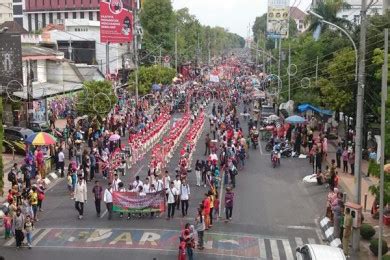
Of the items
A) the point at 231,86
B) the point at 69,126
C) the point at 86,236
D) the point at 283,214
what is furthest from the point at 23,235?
the point at 231,86

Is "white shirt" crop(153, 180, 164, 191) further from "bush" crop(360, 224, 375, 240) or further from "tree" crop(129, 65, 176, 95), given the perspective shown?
"tree" crop(129, 65, 176, 95)

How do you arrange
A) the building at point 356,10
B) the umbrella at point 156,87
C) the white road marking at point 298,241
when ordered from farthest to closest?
1. the umbrella at point 156,87
2. the building at point 356,10
3. the white road marking at point 298,241

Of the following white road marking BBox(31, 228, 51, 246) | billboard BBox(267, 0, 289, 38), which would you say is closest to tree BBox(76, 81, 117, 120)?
white road marking BBox(31, 228, 51, 246)

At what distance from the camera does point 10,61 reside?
38.7 m

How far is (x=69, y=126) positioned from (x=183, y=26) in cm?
8400

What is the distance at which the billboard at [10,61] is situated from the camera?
3844 centimetres

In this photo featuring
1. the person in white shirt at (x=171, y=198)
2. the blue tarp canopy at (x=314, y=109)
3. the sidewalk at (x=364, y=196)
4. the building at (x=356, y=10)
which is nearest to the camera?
the sidewalk at (x=364, y=196)

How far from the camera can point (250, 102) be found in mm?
68188

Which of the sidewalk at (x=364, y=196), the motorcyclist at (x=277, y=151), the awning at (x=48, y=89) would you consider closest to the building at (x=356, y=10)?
the motorcyclist at (x=277, y=151)

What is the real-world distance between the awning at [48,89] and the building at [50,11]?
52.4m

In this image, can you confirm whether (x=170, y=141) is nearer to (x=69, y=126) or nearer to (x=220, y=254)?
(x=69, y=126)

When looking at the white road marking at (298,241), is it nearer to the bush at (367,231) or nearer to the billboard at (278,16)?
the bush at (367,231)

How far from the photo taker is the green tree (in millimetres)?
89375

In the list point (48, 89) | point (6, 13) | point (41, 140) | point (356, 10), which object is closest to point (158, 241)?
point (41, 140)
